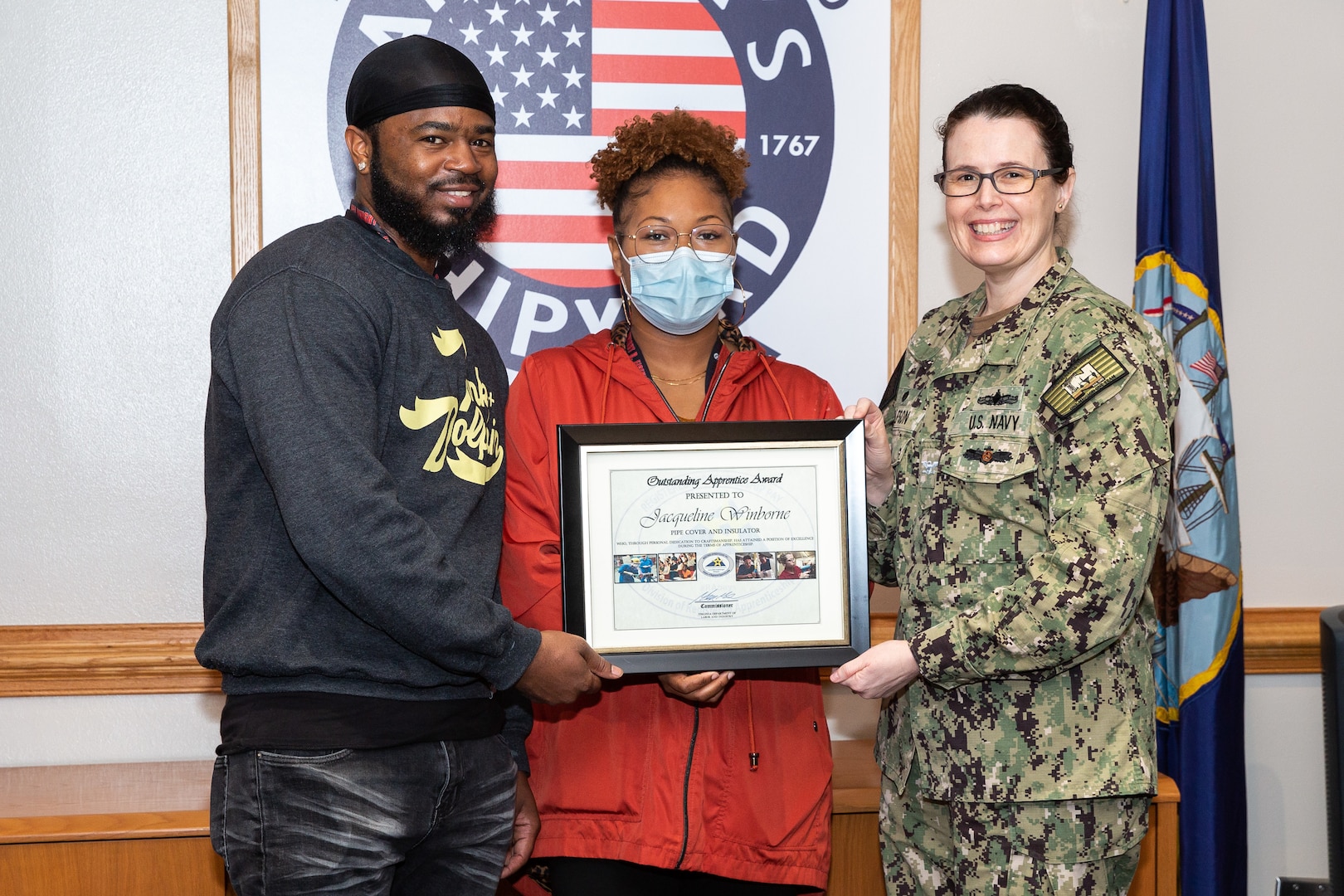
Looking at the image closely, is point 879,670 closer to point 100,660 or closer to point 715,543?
point 715,543

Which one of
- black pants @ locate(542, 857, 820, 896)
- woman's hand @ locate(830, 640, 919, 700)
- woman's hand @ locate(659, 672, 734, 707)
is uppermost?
woman's hand @ locate(830, 640, 919, 700)

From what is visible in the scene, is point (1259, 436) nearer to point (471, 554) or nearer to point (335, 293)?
point (471, 554)

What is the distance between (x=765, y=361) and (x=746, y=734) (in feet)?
2.26

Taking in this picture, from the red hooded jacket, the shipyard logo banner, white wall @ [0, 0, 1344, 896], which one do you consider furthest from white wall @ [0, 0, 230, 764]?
the red hooded jacket

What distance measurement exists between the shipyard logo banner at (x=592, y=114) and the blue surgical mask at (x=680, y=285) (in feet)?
2.34

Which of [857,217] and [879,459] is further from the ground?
[857,217]

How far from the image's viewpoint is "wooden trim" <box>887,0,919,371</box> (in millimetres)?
2711

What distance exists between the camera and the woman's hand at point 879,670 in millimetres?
1746

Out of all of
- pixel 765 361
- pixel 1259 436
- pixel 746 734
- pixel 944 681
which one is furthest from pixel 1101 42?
pixel 746 734

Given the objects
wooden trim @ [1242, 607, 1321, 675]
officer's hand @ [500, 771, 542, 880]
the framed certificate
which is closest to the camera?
the framed certificate

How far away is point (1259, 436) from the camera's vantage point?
2.92 metres

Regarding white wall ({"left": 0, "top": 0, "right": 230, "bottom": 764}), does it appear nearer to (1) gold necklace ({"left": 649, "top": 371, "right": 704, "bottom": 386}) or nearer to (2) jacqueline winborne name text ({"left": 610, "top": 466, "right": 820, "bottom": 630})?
(1) gold necklace ({"left": 649, "top": 371, "right": 704, "bottom": 386})

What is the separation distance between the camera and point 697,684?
70.3 inches
